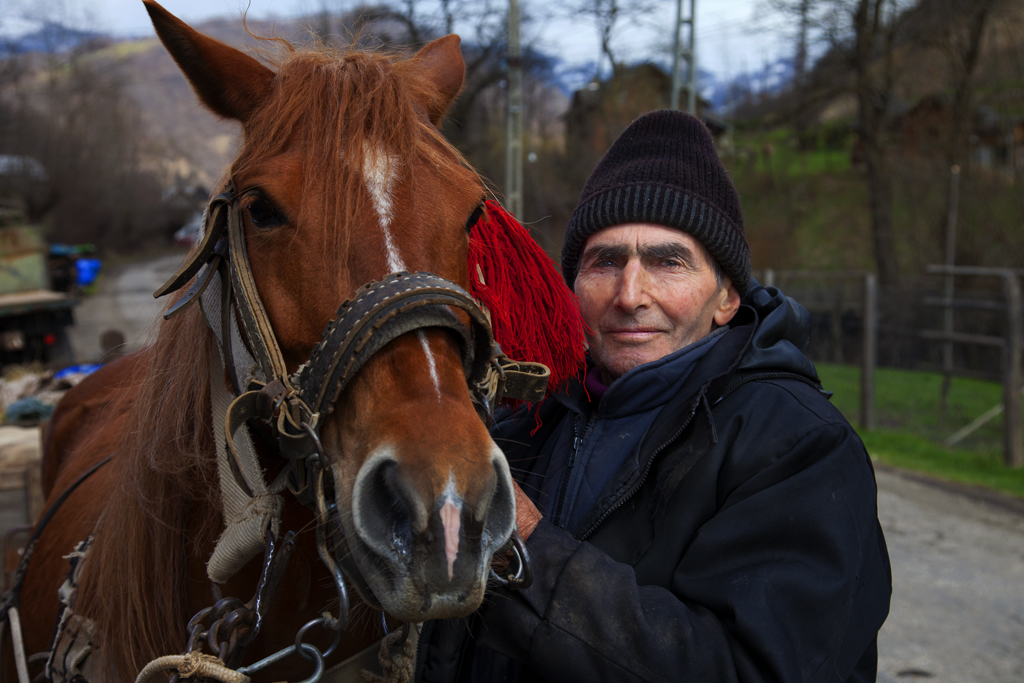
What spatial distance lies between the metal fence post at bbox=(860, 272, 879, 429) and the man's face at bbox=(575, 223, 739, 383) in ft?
27.2

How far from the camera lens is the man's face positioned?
1785mm

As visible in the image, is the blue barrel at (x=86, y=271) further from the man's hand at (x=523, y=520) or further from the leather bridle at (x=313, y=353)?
the man's hand at (x=523, y=520)

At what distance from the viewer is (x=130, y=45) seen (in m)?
110

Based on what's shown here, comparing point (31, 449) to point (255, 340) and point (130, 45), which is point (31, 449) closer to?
point (255, 340)

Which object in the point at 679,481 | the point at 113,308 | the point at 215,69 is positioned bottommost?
the point at 113,308

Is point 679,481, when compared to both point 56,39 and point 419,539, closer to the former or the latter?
point 419,539

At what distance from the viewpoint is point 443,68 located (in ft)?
5.96

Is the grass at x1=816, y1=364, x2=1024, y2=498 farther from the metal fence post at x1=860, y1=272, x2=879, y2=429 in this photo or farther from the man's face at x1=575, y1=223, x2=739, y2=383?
the man's face at x1=575, y1=223, x2=739, y2=383

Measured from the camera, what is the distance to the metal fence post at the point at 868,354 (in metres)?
9.05

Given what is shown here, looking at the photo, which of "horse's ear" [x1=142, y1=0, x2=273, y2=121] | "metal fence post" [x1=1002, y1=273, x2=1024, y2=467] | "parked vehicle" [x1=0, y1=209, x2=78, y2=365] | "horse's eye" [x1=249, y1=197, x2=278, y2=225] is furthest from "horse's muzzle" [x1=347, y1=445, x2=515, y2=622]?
"parked vehicle" [x1=0, y1=209, x2=78, y2=365]

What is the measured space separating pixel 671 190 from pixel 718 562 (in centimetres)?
92

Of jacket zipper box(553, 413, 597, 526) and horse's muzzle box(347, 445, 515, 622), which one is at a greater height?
horse's muzzle box(347, 445, 515, 622)

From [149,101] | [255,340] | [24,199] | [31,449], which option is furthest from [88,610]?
[149,101]

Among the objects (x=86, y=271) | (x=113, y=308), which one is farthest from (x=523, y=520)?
(x=86, y=271)
